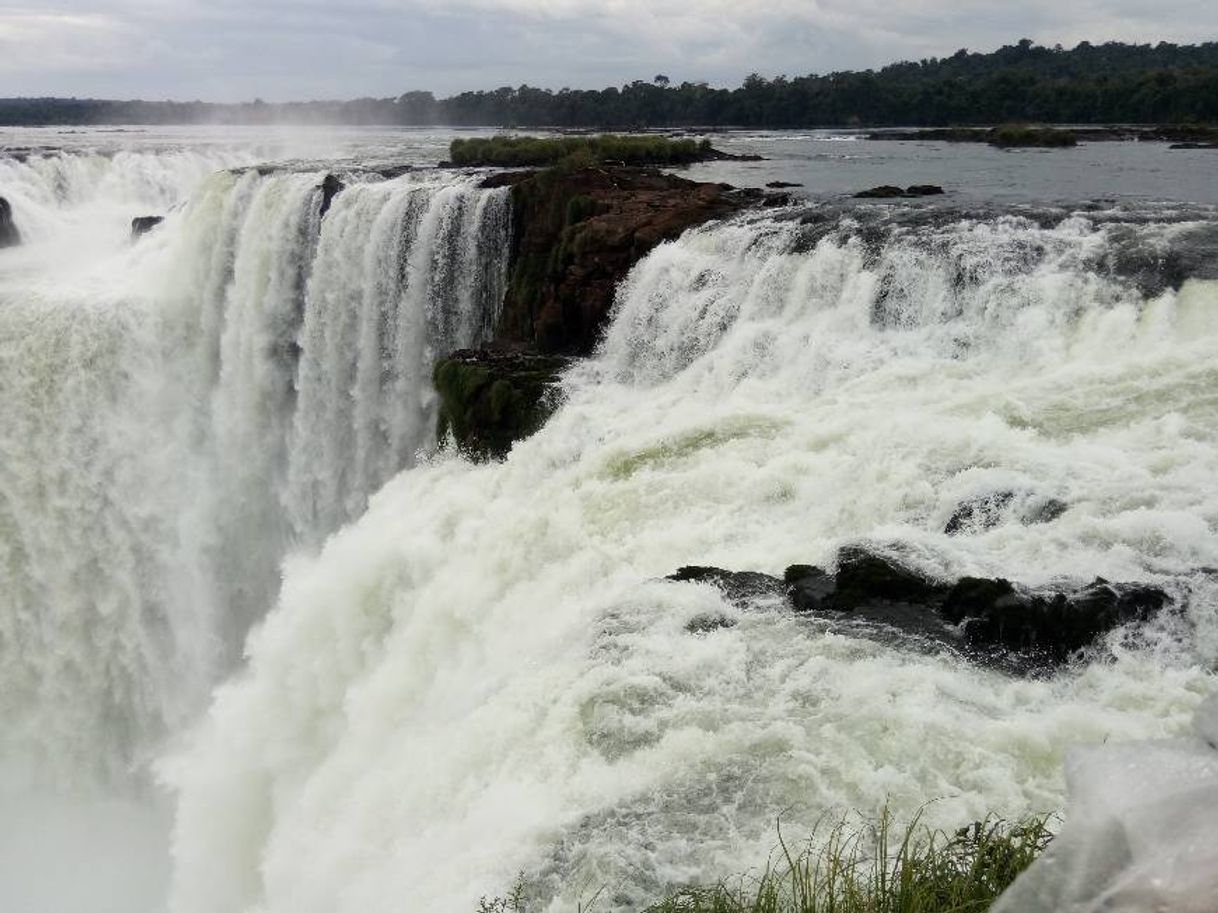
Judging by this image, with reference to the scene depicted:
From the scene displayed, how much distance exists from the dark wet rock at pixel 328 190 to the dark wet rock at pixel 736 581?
1275 cm

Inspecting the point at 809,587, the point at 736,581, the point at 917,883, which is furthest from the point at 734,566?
the point at 917,883

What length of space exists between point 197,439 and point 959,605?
14618 mm

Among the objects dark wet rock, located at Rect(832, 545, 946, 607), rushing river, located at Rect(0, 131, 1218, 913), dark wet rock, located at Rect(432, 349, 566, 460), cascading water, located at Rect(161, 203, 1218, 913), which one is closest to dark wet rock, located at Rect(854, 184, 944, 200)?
rushing river, located at Rect(0, 131, 1218, 913)

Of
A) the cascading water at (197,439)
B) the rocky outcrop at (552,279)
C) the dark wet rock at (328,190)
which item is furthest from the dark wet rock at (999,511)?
the dark wet rock at (328,190)

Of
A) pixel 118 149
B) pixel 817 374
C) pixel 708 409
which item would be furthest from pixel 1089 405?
pixel 118 149

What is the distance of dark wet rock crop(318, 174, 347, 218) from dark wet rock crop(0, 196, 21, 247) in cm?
1466

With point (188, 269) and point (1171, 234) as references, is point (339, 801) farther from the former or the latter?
point (188, 269)

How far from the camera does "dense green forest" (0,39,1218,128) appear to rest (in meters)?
45.5

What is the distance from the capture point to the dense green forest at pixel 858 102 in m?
45.5

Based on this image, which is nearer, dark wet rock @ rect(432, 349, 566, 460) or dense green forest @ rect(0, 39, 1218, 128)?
dark wet rock @ rect(432, 349, 566, 460)

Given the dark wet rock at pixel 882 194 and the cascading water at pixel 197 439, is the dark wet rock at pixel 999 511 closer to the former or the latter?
the cascading water at pixel 197 439

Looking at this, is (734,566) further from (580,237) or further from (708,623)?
(580,237)

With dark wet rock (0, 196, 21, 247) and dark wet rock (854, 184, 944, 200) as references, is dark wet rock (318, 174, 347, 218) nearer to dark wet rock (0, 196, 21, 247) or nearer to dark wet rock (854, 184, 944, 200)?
dark wet rock (854, 184, 944, 200)

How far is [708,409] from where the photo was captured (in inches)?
437
